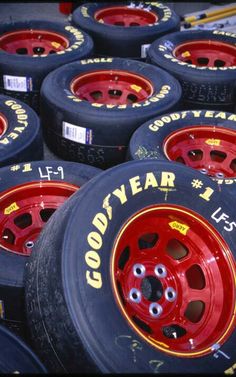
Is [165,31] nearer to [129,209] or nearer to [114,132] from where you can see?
[114,132]

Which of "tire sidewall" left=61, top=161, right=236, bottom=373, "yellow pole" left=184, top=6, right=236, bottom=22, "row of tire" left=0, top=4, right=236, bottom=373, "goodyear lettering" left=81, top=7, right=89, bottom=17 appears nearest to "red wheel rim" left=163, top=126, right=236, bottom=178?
"row of tire" left=0, top=4, right=236, bottom=373

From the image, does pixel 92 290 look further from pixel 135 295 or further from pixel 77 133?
A: pixel 77 133

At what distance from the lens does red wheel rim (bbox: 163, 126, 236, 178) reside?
296 cm

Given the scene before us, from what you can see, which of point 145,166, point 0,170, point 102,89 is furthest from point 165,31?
point 145,166

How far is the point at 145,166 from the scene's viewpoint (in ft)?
6.31

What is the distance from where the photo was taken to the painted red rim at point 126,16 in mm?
4781

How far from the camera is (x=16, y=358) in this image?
1599mm

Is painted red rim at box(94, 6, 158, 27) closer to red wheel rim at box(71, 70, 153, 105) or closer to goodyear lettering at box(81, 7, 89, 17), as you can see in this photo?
goodyear lettering at box(81, 7, 89, 17)

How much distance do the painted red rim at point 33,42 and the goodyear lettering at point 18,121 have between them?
1244 millimetres

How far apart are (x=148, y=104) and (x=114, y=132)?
290mm

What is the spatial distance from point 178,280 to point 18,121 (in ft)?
4.25

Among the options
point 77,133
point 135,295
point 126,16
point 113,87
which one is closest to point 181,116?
point 77,133

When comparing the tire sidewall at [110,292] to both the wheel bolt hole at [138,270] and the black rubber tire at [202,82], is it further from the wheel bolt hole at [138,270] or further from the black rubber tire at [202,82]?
the black rubber tire at [202,82]

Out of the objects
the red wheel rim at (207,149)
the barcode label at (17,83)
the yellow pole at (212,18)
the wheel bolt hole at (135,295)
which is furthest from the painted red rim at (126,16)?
the wheel bolt hole at (135,295)
